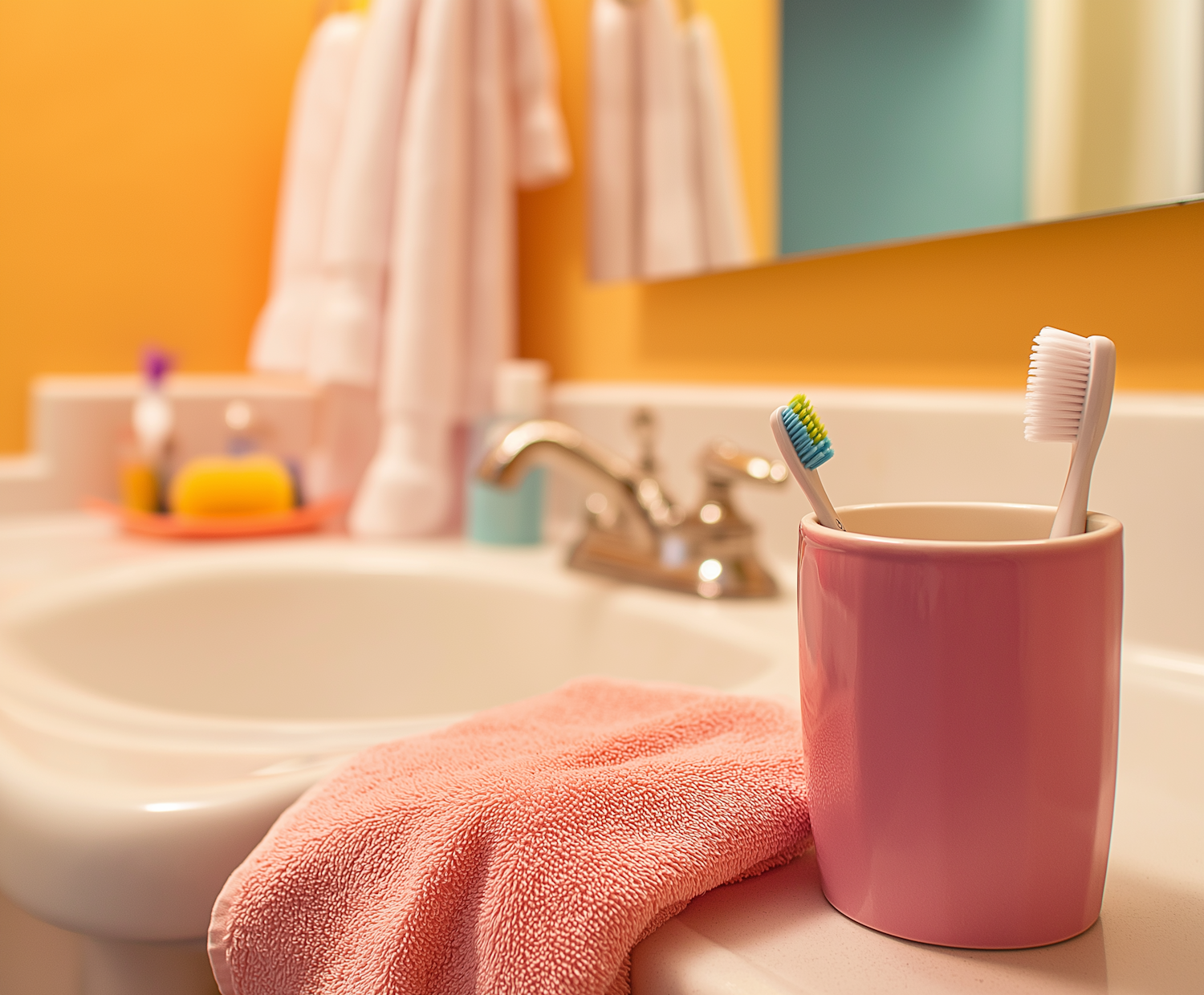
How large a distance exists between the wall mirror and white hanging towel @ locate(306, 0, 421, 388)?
20 cm

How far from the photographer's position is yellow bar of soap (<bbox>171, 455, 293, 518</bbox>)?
931 mm

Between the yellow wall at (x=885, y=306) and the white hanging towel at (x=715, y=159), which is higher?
the white hanging towel at (x=715, y=159)

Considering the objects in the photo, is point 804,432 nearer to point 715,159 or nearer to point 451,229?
point 715,159

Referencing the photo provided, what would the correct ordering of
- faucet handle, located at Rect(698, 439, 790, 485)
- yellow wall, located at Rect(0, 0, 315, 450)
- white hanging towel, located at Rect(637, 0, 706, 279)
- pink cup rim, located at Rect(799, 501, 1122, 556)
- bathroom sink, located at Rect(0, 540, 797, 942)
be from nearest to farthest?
pink cup rim, located at Rect(799, 501, 1122, 556)
bathroom sink, located at Rect(0, 540, 797, 942)
faucet handle, located at Rect(698, 439, 790, 485)
white hanging towel, located at Rect(637, 0, 706, 279)
yellow wall, located at Rect(0, 0, 315, 450)

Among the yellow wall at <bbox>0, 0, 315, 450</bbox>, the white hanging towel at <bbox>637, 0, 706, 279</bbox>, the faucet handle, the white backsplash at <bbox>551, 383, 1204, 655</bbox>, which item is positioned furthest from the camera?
the yellow wall at <bbox>0, 0, 315, 450</bbox>

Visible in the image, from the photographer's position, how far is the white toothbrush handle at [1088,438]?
0.82ft

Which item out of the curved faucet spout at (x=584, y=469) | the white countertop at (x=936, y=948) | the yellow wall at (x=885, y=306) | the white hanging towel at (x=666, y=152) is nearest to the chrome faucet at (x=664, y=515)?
the curved faucet spout at (x=584, y=469)

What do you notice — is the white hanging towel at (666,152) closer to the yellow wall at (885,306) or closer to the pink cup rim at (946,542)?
the yellow wall at (885,306)

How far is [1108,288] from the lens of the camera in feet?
1.83

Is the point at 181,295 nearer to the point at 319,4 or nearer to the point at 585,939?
the point at 319,4

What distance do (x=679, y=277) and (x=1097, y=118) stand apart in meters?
0.39

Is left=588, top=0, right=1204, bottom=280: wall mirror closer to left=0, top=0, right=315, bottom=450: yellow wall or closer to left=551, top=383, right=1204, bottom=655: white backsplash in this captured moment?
left=551, top=383, right=1204, bottom=655: white backsplash

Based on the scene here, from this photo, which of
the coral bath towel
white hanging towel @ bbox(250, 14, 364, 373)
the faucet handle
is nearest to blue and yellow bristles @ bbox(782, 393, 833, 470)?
the coral bath towel

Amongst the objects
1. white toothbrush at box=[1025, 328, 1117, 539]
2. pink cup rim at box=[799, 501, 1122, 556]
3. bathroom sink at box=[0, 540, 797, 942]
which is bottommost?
bathroom sink at box=[0, 540, 797, 942]
